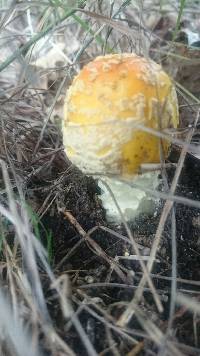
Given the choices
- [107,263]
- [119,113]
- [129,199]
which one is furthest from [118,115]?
[107,263]

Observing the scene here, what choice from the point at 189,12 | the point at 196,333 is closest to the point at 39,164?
the point at 196,333

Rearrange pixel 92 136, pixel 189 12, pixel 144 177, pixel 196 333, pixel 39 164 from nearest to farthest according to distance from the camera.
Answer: pixel 196 333
pixel 92 136
pixel 144 177
pixel 39 164
pixel 189 12

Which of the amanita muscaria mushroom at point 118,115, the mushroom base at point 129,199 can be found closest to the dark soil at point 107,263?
the mushroom base at point 129,199

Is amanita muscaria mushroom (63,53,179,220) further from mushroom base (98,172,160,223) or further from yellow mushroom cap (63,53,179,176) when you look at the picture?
mushroom base (98,172,160,223)

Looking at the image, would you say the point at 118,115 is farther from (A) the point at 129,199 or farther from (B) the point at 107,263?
(B) the point at 107,263

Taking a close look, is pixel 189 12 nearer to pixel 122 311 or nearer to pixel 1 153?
pixel 1 153

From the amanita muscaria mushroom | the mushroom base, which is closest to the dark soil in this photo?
the mushroom base
